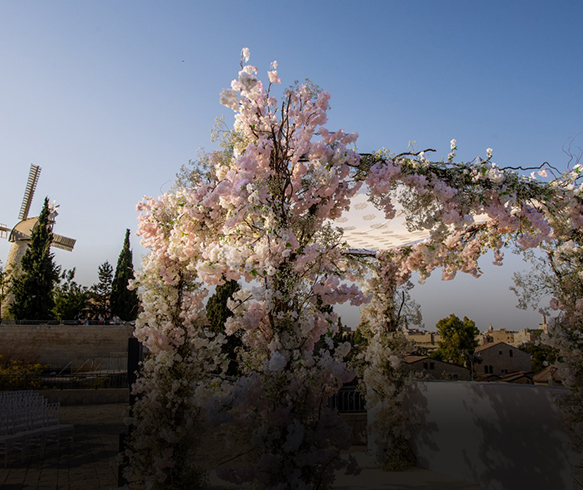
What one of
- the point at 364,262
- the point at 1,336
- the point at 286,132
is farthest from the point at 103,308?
the point at 286,132

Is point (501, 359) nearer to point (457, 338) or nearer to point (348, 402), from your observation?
point (457, 338)

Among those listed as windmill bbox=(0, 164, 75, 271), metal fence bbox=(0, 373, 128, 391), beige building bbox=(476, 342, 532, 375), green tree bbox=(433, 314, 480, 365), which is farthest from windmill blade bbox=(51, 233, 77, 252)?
beige building bbox=(476, 342, 532, 375)

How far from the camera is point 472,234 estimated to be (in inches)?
293

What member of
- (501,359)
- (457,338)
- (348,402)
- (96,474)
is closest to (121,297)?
(457,338)

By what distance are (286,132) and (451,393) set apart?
14.7ft

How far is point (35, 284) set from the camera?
2694 centimetres

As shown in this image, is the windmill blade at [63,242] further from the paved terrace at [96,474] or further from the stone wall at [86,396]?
the paved terrace at [96,474]

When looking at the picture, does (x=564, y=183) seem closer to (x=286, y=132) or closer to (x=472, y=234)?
(x=472, y=234)

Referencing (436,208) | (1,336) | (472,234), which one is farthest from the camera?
(1,336)

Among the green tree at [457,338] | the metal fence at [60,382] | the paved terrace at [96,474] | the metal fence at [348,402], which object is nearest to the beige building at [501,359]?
the green tree at [457,338]

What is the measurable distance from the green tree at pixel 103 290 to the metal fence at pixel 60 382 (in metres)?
21.3

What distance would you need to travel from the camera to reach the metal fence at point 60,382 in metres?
13.4

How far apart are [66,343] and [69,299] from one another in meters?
8.45

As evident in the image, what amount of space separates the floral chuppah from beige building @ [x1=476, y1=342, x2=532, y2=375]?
3058 centimetres
